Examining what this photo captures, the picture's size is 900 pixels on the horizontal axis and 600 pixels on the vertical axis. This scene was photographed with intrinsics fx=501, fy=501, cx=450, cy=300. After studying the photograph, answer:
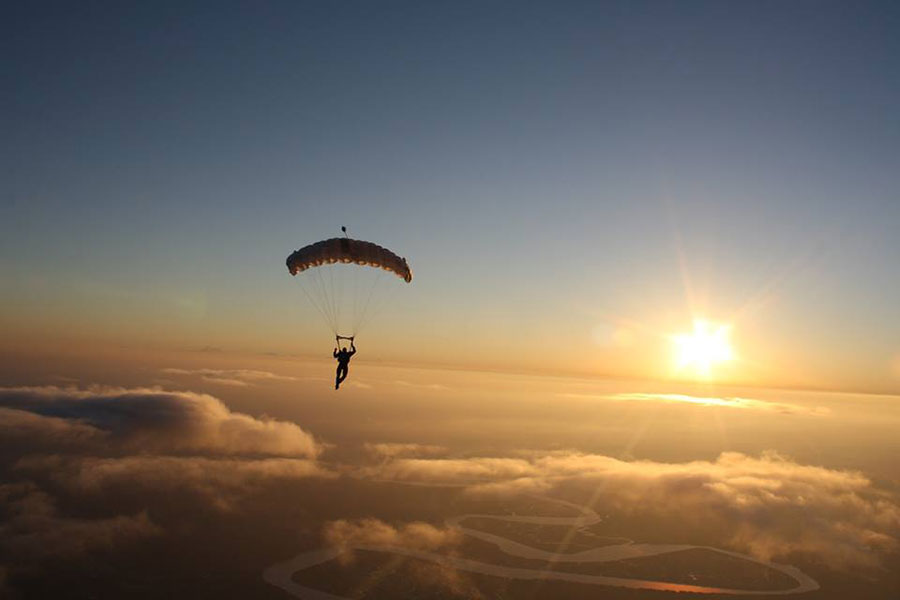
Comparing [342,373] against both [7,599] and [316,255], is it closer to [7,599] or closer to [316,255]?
[316,255]

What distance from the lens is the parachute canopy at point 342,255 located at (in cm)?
3103

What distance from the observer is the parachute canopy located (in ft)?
102

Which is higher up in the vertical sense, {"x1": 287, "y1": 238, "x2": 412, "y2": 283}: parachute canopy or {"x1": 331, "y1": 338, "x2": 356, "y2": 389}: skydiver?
{"x1": 287, "y1": 238, "x2": 412, "y2": 283}: parachute canopy

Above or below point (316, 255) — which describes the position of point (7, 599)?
below

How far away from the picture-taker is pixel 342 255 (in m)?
30.9

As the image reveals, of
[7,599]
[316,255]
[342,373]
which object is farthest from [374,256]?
[7,599]

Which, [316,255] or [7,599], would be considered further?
[7,599]

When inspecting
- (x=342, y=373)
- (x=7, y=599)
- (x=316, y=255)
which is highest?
(x=316, y=255)

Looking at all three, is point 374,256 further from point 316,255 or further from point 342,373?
point 342,373

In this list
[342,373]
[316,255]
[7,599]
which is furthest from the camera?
[7,599]

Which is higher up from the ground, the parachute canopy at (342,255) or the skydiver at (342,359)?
the parachute canopy at (342,255)

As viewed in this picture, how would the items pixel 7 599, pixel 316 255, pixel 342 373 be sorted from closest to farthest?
pixel 342 373
pixel 316 255
pixel 7 599

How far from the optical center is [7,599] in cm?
19912

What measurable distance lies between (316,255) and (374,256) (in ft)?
11.8
